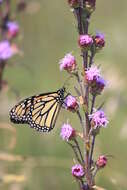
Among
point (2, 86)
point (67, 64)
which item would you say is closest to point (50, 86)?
point (2, 86)

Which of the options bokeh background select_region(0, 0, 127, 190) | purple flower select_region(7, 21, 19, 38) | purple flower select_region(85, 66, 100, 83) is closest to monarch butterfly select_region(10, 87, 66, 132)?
purple flower select_region(85, 66, 100, 83)

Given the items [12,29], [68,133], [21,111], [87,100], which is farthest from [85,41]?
[12,29]

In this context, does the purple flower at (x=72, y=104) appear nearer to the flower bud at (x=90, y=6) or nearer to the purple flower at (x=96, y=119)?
the purple flower at (x=96, y=119)

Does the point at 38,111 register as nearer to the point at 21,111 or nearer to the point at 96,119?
the point at 21,111

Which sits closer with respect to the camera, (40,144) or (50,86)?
(40,144)

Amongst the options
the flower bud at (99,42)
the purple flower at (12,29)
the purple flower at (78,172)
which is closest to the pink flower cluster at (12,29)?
the purple flower at (12,29)

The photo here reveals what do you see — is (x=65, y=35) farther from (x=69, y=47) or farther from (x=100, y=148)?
(x=100, y=148)
